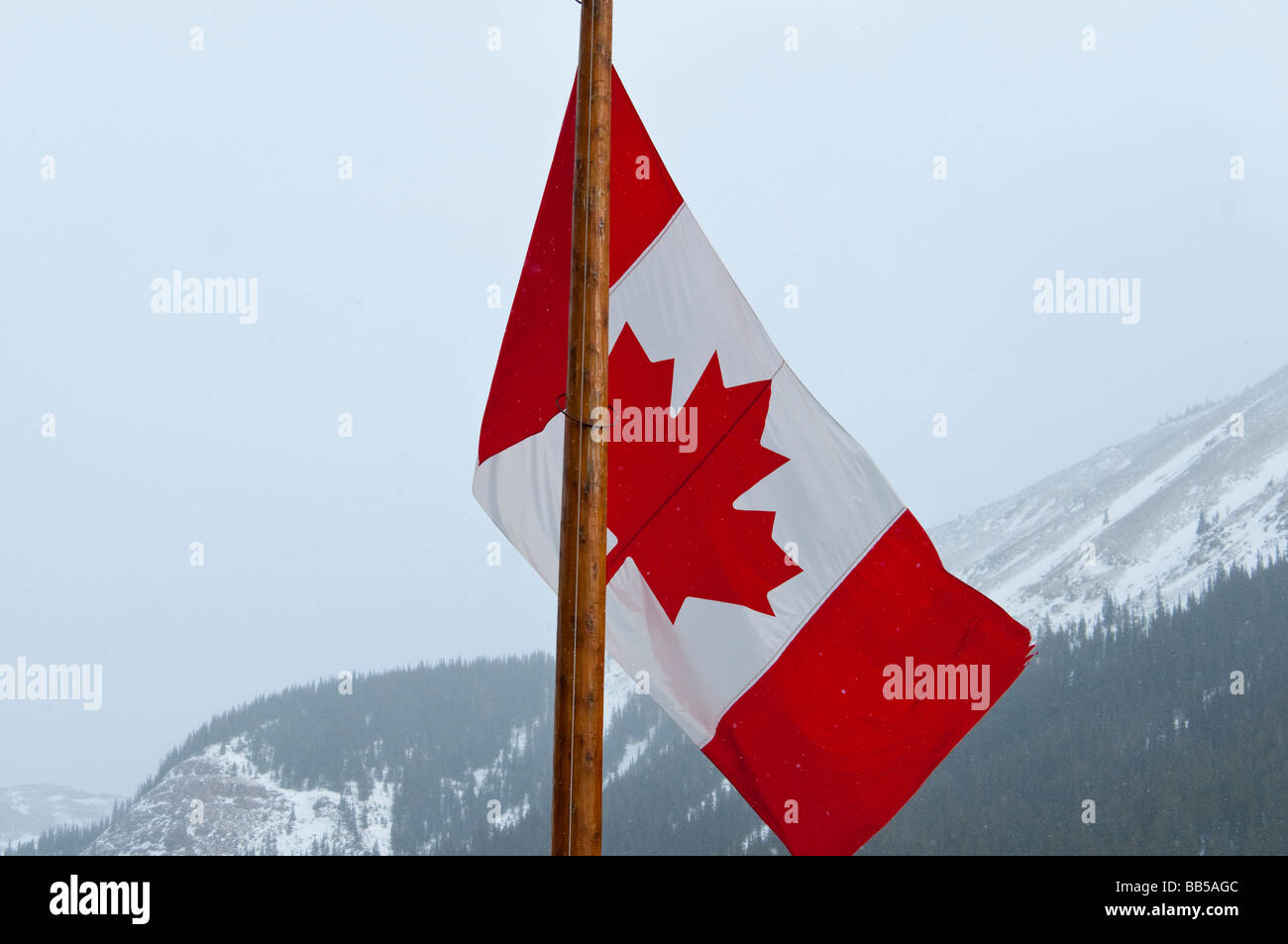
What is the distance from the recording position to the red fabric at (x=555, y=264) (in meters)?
6.94

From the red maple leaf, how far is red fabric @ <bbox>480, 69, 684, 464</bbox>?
0.51 metres

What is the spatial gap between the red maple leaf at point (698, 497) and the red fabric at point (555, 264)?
51 cm

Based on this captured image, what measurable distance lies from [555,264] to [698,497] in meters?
1.49

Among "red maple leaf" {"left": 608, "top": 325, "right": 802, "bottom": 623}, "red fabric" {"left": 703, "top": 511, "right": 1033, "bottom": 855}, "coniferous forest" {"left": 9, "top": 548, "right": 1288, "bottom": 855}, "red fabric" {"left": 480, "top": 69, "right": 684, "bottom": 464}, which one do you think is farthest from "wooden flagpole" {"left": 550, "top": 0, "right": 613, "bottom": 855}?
"coniferous forest" {"left": 9, "top": 548, "right": 1288, "bottom": 855}

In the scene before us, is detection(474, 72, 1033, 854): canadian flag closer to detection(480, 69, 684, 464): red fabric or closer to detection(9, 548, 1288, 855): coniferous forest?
detection(480, 69, 684, 464): red fabric

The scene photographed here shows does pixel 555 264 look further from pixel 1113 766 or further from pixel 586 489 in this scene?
pixel 1113 766

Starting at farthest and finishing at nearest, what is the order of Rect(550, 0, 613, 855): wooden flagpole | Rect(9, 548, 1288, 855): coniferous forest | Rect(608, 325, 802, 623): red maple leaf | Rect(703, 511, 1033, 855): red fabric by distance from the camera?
Rect(9, 548, 1288, 855): coniferous forest → Rect(608, 325, 802, 623): red maple leaf → Rect(703, 511, 1033, 855): red fabric → Rect(550, 0, 613, 855): wooden flagpole

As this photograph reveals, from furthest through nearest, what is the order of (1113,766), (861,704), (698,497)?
(1113,766) < (698,497) < (861,704)

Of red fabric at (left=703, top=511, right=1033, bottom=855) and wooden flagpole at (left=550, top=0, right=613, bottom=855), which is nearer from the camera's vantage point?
wooden flagpole at (left=550, top=0, right=613, bottom=855)

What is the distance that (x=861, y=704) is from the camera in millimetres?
6660

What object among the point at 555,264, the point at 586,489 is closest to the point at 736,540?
the point at 586,489

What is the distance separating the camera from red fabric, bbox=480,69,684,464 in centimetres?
694

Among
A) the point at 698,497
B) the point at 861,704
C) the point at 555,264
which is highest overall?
the point at 555,264
